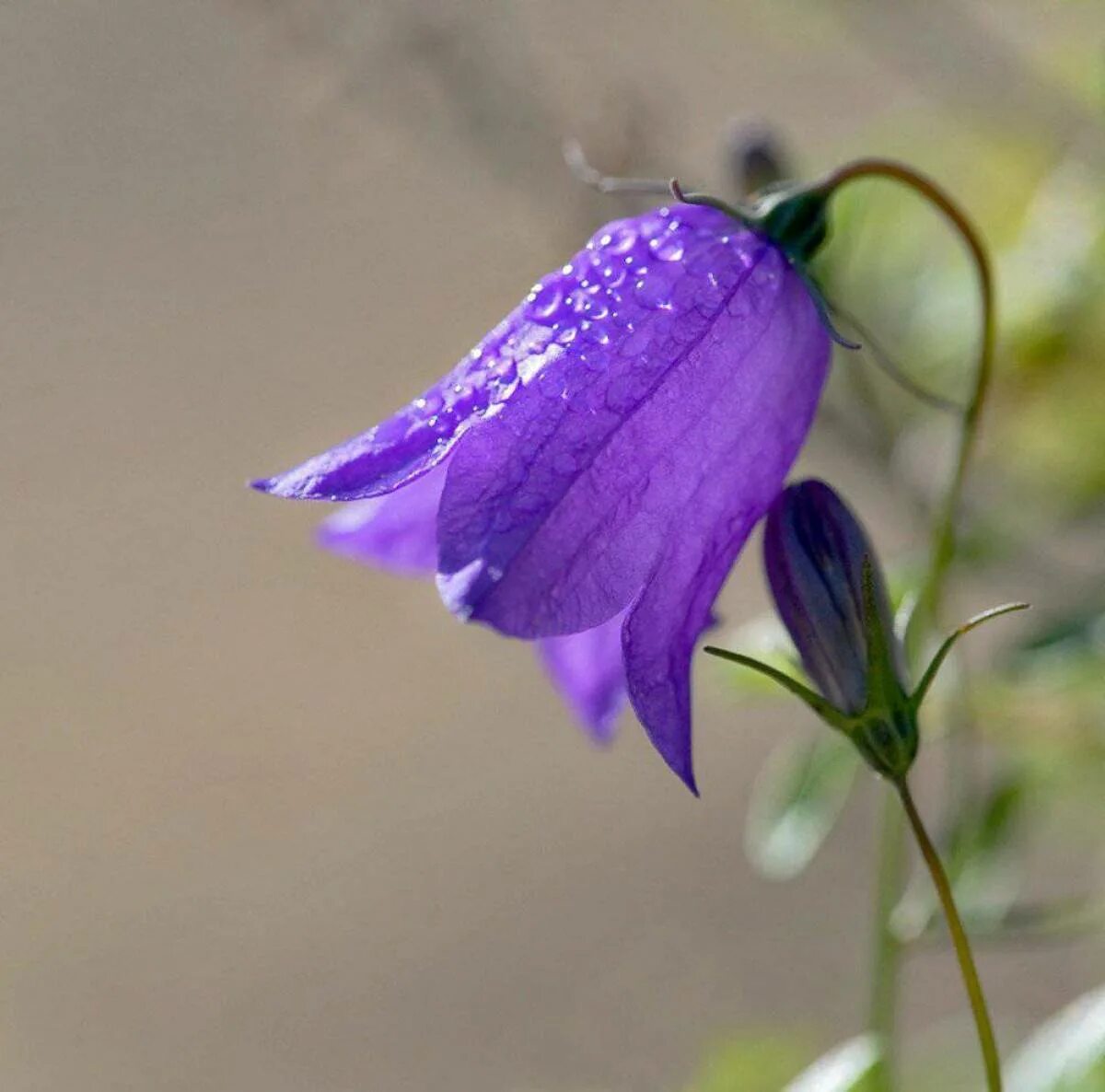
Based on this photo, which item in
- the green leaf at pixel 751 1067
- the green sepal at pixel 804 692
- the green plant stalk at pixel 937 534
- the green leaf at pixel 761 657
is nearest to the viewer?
the green sepal at pixel 804 692

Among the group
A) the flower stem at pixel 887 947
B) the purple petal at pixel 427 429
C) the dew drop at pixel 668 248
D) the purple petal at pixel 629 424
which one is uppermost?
the dew drop at pixel 668 248

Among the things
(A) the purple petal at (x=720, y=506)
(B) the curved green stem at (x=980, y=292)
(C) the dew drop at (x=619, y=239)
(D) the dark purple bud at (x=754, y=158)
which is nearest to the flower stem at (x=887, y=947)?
(B) the curved green stem at (x=980, y=292)

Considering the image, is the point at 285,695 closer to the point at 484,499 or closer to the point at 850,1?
the point at 850,1

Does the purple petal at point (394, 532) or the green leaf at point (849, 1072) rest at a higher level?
the purple petal at point (394, 532)

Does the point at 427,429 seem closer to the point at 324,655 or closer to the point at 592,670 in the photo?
the point at 592,670

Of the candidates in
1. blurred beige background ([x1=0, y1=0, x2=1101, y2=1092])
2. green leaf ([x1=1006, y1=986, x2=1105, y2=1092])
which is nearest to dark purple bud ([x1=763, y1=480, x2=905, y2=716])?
green leaf ([x1=1006, y1=986, x2=1105, y2=1092])

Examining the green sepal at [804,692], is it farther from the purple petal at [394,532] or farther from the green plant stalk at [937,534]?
the purple petal at [394,532]

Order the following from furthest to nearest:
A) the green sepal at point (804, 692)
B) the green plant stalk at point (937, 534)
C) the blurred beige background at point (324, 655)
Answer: the blurred beige background at point (324, 655) → the green plant stalk at point (937, 534) → the green sepal at point (804, 692)
